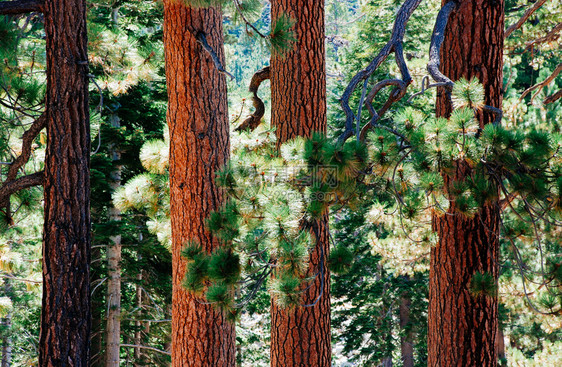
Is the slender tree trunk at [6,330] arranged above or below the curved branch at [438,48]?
below

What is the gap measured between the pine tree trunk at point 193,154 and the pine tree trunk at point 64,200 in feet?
2.48

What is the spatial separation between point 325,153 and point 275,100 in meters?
2.12

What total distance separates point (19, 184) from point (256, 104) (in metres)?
2.40

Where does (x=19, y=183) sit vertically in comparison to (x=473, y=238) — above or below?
above

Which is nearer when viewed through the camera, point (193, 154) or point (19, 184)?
point (19, 184)

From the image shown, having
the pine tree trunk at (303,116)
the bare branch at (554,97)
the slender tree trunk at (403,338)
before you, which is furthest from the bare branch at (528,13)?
the slender tree trunk at (403,338)

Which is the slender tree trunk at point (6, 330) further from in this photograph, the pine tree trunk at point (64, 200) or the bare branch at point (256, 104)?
the bare branch at point (256, 104)

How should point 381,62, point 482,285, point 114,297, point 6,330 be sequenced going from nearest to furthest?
point 381,62 < point 482,285 < point 114,297 < point 6,330

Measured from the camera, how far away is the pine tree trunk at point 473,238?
4160 mm

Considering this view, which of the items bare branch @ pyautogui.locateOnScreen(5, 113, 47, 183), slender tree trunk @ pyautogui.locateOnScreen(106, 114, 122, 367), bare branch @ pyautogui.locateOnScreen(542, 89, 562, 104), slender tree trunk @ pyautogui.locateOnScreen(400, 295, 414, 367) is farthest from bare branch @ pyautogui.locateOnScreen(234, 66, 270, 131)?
slender tree trunk @ pyautogui.locateOnScreen(400, 295, 414, 367)

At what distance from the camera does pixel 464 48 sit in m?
4.19

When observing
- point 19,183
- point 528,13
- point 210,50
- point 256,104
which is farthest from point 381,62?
point 528,13

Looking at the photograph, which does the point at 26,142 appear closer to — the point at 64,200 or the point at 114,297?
the point at 64,200

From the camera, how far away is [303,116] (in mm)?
4758
